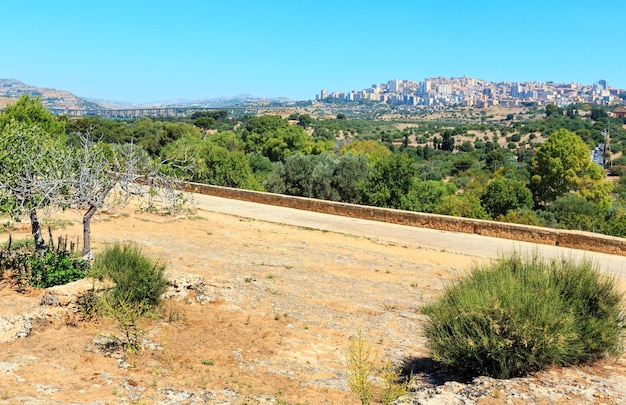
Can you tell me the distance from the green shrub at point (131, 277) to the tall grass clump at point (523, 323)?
3.62 m

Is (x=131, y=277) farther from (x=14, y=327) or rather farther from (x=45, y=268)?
(x=45, y=268)

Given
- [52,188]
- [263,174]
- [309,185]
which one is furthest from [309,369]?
[263,174]

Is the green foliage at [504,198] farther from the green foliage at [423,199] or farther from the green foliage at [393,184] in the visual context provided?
A: the green foliage at [393,184]

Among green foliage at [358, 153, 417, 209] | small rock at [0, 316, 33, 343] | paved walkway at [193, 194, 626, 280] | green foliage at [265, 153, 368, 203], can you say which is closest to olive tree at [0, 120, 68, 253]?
small rock at [0, 316, 33, 343]

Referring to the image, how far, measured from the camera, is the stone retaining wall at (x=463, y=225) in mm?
13539

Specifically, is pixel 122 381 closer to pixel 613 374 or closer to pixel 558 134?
pixel 613 374

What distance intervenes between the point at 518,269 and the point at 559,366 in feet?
4.69

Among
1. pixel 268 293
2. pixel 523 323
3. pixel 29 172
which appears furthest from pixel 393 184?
pixel 523 323

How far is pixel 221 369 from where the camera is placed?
5.91 m

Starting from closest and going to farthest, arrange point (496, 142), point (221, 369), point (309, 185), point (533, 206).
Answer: point (221, 369) → point (309, 185) → point (533, 206) → point (496, 142)

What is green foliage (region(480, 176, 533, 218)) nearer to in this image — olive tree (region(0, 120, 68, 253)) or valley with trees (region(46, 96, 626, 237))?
valley with trees (region(46, 96, 626, 237))

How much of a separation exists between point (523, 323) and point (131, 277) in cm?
490

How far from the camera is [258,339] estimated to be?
690cm

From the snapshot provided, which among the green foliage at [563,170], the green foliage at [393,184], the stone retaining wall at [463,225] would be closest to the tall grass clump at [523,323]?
the stone retaining wall at [463,225]
